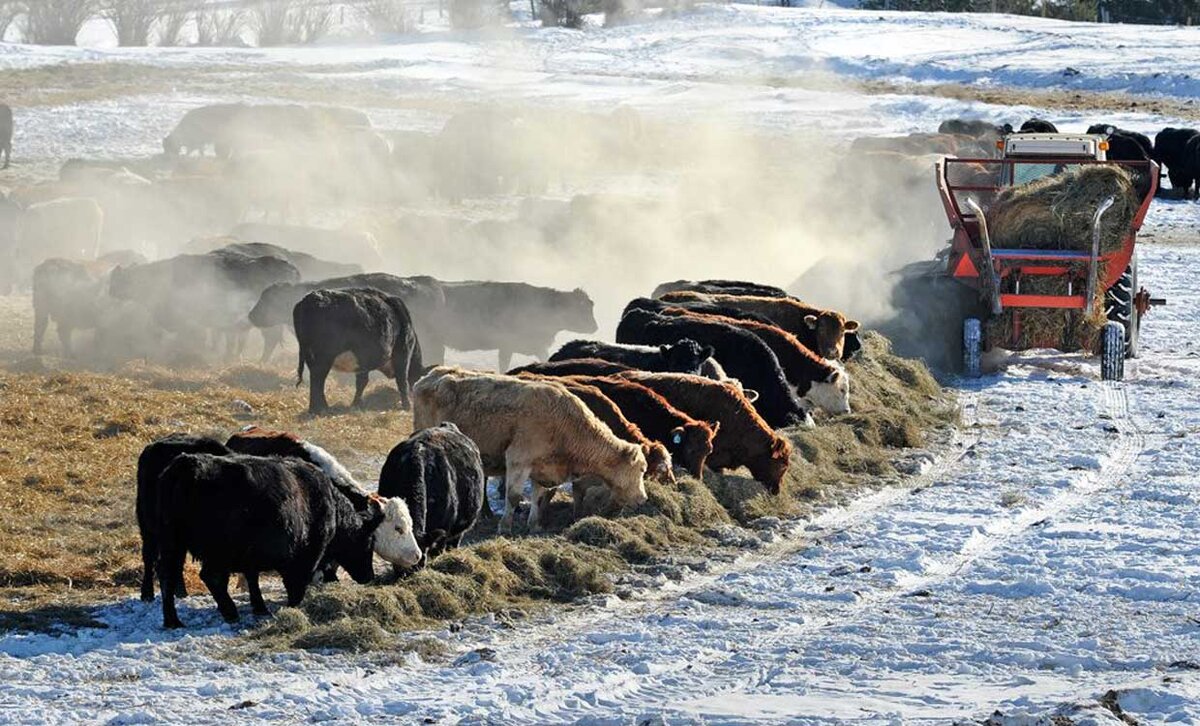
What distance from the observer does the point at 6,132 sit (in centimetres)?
3997

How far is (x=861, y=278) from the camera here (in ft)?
78.2

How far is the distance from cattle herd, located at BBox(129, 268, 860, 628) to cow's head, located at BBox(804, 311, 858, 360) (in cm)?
2

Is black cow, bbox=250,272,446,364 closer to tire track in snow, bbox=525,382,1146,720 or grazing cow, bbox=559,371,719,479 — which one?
grazing cow, bbox=559,371,719,479

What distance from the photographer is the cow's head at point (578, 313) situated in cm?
2333

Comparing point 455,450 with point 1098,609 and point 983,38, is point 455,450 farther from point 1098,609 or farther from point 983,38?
point 983,38

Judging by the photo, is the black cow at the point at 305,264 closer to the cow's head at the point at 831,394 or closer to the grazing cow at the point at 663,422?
the cow's head at the point at 831,394

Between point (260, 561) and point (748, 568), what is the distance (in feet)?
11.8

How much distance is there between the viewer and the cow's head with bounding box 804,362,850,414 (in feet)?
57.5

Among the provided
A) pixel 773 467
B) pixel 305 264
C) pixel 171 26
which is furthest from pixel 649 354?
pixel 171 26

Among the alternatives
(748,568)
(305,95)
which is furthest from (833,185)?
(748,568)

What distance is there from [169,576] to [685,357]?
22.2ft

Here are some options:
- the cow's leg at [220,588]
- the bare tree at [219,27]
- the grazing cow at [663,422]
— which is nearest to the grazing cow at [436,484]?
the cow's leg at [220,588]

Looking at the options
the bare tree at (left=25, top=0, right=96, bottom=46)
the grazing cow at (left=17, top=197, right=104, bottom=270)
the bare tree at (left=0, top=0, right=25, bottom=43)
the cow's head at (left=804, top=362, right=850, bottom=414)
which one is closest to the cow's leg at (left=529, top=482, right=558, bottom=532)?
the cow's head at (left=804, top=362, right=850, bottom=414)

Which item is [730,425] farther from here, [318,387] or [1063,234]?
[1063,234]
